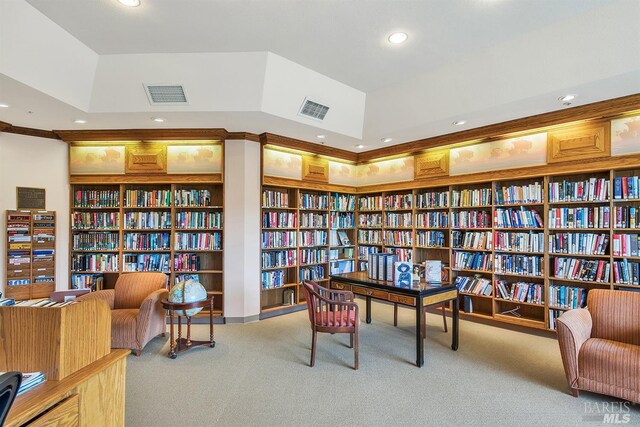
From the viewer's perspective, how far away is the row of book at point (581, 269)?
390 cm

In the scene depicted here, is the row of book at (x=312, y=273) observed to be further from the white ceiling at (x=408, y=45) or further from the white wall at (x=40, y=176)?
the white wall at (x=40, y=176)

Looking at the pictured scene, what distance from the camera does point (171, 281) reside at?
194 inches

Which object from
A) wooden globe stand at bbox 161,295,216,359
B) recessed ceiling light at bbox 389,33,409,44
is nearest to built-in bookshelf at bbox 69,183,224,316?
wooden globe stand at bbox 161,295,216,359

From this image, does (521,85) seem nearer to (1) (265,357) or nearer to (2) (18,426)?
(1) (265,357)

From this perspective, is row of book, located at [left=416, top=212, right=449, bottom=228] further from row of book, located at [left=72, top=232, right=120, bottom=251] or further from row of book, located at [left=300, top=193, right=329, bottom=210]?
row of book, located at [left=72, top=232, right=120, bottom=251]

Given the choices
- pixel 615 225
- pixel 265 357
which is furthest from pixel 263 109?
pixel 615 225

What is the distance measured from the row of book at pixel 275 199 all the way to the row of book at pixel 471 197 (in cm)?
279

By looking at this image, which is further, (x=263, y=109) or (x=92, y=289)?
(x=92, y=289)

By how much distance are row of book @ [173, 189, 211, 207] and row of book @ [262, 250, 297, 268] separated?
4.10ft

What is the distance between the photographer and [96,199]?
16.5 ft

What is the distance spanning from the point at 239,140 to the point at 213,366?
314cm

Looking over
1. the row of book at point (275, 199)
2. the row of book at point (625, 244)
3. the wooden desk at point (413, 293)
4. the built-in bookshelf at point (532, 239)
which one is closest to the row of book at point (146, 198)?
the row of book at point (275, 199)

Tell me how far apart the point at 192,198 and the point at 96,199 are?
4.85 feet

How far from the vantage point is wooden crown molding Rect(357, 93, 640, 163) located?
361 cm
